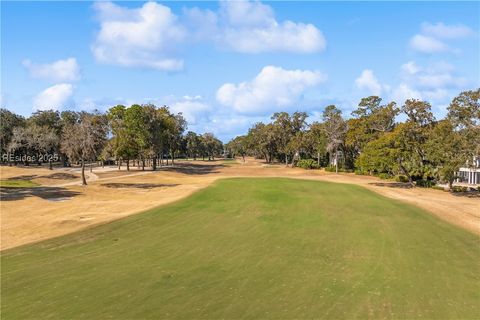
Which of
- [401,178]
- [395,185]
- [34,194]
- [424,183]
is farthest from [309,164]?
[34,194]

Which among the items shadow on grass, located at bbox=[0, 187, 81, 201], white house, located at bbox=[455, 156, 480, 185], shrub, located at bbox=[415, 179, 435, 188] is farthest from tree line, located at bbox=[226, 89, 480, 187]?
shadow on grass, located at bbox=[0, 187, 81, 201]

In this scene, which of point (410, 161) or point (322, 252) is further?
point (410, 161)

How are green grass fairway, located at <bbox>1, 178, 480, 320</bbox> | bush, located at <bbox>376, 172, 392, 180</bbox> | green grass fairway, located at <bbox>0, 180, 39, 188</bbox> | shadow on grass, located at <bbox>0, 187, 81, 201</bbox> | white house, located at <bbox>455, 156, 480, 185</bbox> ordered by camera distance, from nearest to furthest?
green grass fairway, located at <bbox>1, 178, 480, 320</bbox> → shadow on grass, located at <bbox>0, 187, 81, 201</bbox> → green grass fairway, located at <bbox>0, 180, 39, 188</bbox> → white house, located at <bbox>455, 156, 480, 185</bbox> → bush, located at <bbox>376, 172, 392, 180</bbox>

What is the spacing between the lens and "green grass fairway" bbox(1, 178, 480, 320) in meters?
16.1

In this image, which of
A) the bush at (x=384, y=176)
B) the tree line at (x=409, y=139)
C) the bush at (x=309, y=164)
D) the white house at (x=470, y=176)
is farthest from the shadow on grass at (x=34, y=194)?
the bush at (x=309, y=164)

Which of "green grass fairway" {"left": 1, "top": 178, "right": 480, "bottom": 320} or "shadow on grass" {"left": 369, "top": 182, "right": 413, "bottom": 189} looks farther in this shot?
"shadow on grass" {"left": 369, "top": 182, "right": 413, "bottom": 189}

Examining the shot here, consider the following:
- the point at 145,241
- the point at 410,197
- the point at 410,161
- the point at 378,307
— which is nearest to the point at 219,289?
the point at 378,307

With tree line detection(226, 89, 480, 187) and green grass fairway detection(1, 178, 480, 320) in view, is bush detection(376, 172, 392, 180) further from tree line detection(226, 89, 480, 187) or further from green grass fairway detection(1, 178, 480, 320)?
green grass fairway detection(1, 178, 480, 320)

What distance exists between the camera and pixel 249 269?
68.3 feet

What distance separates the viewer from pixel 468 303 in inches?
679

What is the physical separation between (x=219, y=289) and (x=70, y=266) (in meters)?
7.80

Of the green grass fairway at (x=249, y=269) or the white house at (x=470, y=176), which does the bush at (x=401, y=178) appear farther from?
the green grass fairway at (x=249, y=269)

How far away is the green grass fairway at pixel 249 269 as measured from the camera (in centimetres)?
1614

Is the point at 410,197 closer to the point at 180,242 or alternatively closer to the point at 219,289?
the point at 180,242
